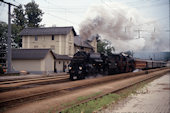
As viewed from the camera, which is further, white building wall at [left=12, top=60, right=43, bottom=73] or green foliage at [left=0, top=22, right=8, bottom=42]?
green foliage at [left=0, top=22, right=8, bottom=42]

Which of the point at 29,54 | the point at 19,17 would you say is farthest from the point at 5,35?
the point at 29,54

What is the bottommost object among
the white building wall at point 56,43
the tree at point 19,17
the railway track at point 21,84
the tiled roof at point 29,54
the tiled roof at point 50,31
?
the railway track at point 21,84

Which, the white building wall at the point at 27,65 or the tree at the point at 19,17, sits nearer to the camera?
the white building wall at the point at 27,65

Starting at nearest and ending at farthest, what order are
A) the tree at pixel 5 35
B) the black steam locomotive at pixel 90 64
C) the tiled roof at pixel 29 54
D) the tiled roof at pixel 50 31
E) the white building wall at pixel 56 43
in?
the black steam locomotive at pixel 90 64 → the tiled roof at pixel 29 54 → the tiled roof at pixel 50 31 → the white building wall at pixel 56 43 → the tree at pixel 5 35

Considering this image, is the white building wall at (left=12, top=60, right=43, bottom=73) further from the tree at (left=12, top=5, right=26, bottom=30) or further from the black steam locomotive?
the tree at (left=12, top=5, right=26, bottom=30)

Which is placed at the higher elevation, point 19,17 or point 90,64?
point 19,17

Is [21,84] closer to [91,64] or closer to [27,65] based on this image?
[91,64]

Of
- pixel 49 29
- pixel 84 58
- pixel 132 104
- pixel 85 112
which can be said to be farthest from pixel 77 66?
pixel 49 29

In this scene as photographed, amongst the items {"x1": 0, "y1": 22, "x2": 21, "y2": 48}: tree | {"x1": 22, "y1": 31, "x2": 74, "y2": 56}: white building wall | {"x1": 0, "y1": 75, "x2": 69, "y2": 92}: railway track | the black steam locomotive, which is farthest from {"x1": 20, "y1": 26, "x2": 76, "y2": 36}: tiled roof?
{"x1": 0, "y1": 75, "x2": 69, "y2": 92}: railway track

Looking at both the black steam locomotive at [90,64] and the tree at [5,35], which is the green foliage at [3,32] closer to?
the tree at [5,35]

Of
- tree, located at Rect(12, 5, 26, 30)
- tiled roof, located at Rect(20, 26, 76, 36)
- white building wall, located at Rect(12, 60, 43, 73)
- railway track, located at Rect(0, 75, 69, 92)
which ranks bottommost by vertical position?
railway track, located at Rect(0, 75, 69, 92)

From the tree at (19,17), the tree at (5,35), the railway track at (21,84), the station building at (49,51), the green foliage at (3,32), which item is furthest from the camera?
the tree at (19,17)

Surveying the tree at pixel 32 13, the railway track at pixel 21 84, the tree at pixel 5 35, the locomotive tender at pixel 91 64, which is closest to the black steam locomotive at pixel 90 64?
the locomotive tender at pixel 91 64

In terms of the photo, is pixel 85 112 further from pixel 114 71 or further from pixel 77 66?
pixel 114 71
